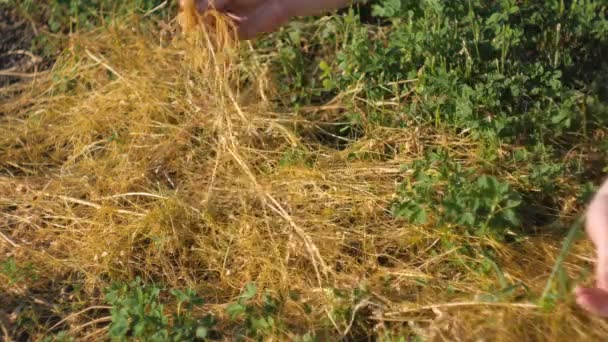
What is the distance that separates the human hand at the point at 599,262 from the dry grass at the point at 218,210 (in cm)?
7

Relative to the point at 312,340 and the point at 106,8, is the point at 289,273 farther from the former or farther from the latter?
the point at 106,8

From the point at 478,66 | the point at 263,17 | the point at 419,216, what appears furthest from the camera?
the point at 263,17

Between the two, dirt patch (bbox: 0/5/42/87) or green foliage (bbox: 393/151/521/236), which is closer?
green foliage (bbox: 393/151/521/236)

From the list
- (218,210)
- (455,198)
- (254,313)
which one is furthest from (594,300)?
(218,210)

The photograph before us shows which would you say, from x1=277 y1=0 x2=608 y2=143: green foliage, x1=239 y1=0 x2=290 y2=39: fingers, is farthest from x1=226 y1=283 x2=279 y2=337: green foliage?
x1=239 y1=0 x2=290 y2=39: fingers

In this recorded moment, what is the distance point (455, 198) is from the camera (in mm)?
2387

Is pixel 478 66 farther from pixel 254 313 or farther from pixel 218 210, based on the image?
pixel 254 313

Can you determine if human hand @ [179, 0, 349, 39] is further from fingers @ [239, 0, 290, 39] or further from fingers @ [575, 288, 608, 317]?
fingers @ [575, 288, 608, 317]

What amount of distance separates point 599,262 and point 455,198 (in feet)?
1.63

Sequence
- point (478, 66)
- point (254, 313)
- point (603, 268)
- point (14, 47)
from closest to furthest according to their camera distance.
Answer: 1. point (603, 268)
2. point (254, 313)
3. point (478, 66)
4. point (14, 47)

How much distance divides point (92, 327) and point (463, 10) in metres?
1.99

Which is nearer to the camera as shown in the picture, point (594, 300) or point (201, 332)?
point (594, 300)

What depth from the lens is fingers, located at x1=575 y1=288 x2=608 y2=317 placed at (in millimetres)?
2062

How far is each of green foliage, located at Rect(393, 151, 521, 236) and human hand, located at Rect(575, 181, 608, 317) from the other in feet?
0.96
